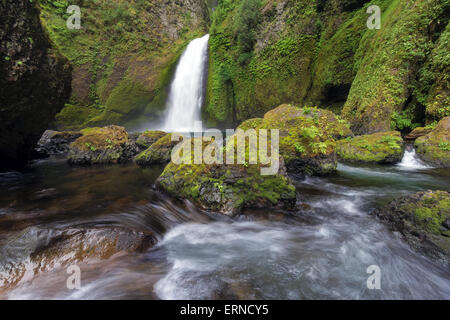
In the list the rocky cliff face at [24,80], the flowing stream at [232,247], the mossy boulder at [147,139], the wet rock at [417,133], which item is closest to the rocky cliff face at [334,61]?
the wet rock at [417,133]

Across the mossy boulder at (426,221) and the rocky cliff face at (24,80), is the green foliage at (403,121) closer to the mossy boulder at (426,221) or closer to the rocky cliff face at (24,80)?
the mossy boulder at (426,221)

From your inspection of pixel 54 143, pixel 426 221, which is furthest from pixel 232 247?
pixel 54 143

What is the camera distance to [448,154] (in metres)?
6.45

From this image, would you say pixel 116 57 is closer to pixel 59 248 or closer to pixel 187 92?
pixel 187 92

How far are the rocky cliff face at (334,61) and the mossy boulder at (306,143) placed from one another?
4.52 m

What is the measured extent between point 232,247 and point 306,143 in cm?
365

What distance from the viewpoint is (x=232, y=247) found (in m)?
3.26

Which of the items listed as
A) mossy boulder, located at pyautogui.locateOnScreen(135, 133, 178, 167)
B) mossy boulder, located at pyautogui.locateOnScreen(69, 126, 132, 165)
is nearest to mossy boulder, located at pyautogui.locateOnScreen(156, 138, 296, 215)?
mossy boulder, located at pyautogui.locateOnScreen(135, 133, 178, 167)

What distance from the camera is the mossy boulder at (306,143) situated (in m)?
5.71

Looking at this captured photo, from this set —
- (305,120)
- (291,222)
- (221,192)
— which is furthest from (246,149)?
(305,120)

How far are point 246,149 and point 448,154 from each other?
257 inches

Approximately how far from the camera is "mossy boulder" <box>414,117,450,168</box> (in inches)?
257

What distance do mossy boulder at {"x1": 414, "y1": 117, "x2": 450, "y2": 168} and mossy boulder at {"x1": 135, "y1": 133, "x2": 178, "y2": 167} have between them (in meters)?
8.39
